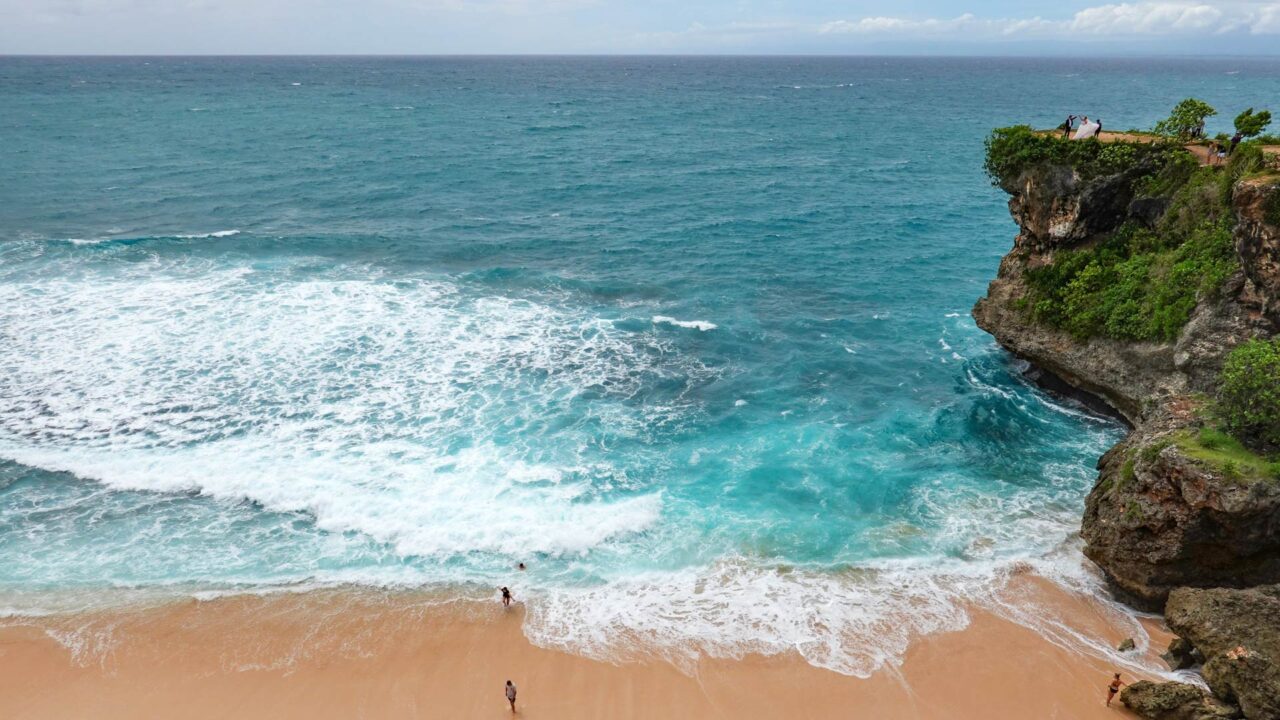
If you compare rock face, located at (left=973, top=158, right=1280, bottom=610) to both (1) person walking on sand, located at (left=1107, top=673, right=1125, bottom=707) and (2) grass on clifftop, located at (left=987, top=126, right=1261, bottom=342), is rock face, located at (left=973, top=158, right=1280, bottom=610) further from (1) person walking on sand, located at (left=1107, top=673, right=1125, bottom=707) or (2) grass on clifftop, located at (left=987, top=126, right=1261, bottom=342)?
(1) person walking on sand, located at (left=1107, top=673, right=1125, bottom=707)

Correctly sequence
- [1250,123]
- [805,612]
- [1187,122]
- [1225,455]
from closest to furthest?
[1225,455] < [805,612] < [1250,123] < [1187,122]

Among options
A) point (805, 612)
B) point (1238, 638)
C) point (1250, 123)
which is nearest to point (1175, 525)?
point (1238, 638)

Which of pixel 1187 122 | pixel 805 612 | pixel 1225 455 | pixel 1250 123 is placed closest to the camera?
pixel 1225 455

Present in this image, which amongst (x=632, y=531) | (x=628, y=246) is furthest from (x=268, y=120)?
(x=632, y=531)

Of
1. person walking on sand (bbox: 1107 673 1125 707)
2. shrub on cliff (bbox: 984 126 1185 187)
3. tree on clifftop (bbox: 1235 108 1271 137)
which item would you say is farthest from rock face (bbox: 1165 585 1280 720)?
shrub on cliff (bbox: 984 126 1185 187)

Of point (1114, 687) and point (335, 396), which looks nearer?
point (1114, 687)

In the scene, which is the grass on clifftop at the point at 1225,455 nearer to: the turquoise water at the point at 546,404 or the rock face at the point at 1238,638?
the rock face at the point at 1238,638

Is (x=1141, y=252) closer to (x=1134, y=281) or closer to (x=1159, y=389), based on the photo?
(x=1134, y=281)
